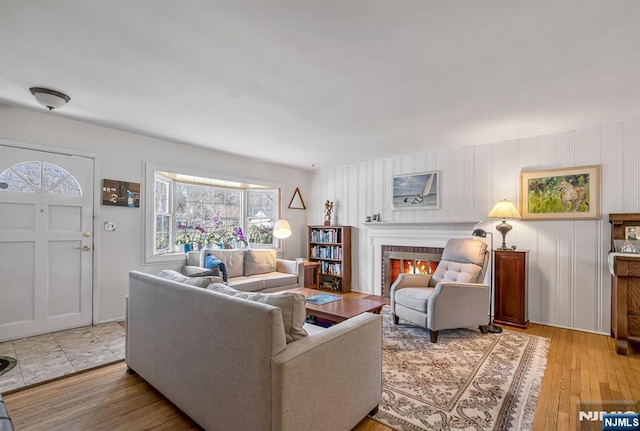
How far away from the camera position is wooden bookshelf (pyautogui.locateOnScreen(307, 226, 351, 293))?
548cm

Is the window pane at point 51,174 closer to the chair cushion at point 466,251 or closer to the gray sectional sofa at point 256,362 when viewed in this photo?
the gray sectional sofa at point 256,362

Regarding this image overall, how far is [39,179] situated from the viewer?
3277 millimetres

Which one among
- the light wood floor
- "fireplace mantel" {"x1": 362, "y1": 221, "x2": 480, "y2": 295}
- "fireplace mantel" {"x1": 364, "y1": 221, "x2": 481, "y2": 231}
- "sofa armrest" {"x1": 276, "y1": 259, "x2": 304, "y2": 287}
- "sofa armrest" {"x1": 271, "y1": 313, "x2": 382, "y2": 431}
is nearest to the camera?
"sofa armrest" {"x1": 271, "y1": 313, "x2": 382, "y2": 431}

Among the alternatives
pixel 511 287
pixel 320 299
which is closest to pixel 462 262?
pixel 511 287

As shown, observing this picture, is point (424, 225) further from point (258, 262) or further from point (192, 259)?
point (192, 259)

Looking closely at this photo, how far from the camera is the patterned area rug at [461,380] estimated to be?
1.93m

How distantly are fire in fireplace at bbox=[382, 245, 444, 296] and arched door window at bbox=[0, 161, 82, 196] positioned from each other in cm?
427

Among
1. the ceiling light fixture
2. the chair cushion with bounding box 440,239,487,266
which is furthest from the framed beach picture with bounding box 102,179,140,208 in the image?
the chair cushion with bounding box 440,239,487,266

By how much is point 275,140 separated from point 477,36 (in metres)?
2.74

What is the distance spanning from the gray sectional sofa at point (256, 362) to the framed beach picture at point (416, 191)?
3.12 m

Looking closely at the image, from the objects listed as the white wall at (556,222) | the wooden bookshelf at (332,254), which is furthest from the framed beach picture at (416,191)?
the wooden bookshelf at (332,254)

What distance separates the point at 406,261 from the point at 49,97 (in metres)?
4.69

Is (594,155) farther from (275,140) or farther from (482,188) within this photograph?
(275,140)

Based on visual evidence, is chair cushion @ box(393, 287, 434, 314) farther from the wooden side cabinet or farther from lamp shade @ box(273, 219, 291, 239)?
lamp shade @ box(273, 219, 291, 239)
